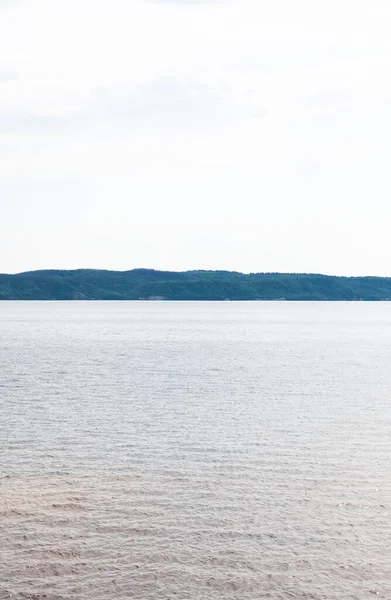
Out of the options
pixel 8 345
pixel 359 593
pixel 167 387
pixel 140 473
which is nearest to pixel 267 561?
pixel 359 593

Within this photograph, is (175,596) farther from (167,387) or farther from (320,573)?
(167,387)

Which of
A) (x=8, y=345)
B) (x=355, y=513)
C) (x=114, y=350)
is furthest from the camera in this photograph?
(x=8, y=345)

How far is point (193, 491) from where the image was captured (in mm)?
35719

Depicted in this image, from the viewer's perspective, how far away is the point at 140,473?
38.8 metres

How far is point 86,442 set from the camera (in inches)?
1818

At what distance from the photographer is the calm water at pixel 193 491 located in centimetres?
2544

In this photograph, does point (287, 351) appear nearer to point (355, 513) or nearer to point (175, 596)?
point (355, 513)

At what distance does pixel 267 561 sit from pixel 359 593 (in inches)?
161

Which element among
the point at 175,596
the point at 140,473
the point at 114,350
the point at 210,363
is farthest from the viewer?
the point at 114,350

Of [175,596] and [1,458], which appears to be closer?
[175,596]

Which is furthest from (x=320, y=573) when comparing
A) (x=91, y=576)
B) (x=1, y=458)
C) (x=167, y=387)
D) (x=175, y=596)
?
(x=167, y=387)

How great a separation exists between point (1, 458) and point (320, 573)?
74.4ft

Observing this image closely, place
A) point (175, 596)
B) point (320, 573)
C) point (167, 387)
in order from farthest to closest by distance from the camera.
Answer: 1. point (167, 387)
2. point (320, 573)
3. point (175, 596)

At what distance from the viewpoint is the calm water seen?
25438 mm
